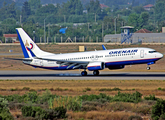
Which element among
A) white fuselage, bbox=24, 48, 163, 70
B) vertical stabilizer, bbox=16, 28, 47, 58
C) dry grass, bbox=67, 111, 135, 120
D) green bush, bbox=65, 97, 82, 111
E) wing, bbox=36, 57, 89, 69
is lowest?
dry grass, bbox=67, 111, 135, 120

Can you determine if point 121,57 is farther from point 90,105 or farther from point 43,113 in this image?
point 43,113

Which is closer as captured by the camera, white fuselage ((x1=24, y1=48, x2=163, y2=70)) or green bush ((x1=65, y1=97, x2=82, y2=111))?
green bush ((x1=65, y1=97, x2=82, y2=111))

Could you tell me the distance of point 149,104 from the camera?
84.9 ft

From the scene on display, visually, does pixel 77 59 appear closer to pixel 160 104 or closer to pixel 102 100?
pixel 102 100

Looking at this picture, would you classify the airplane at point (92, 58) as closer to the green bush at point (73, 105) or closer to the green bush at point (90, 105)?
the green bush at point (90, 105)

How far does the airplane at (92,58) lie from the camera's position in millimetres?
49844

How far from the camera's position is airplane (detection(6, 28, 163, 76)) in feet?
164

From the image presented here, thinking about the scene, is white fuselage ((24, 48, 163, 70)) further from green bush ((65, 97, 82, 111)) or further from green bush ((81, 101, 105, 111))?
green bush ((65, 97, 82, 111))

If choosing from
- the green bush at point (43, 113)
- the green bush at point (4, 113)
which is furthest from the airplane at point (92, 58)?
the green bush at point (43, 113)

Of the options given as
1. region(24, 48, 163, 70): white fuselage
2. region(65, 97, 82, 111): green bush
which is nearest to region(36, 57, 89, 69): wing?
region(24, 48, 163, 70): white fuselage

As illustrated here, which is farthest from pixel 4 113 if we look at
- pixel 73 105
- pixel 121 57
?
pixel 121 57

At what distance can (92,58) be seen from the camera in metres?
51.9

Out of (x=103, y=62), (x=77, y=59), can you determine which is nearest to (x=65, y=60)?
(x=77, y=59)

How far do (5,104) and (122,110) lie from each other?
28.0ft
